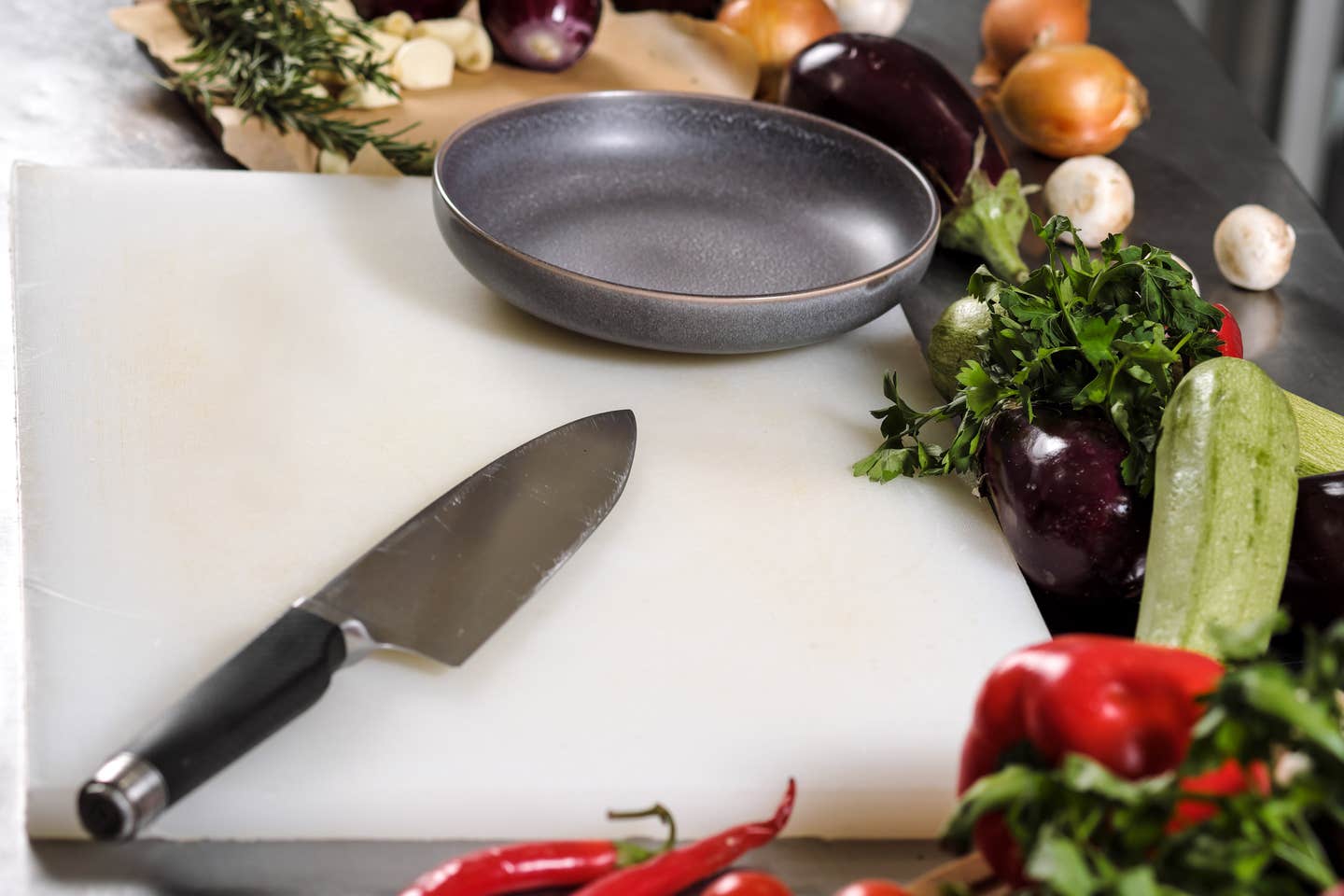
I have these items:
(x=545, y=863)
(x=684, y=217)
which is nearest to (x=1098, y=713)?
(x=545, y=863)

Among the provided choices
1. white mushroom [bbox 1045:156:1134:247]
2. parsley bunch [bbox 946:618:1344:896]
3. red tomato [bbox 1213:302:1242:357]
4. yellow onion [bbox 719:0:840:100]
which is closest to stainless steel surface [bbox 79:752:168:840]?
parsley bunch [bbox 946:618:1344:896]

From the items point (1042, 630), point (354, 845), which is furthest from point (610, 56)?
point (354, 845)

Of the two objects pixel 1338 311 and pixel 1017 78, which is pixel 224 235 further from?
pixel 1338 311

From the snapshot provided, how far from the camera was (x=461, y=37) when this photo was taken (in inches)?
65.4

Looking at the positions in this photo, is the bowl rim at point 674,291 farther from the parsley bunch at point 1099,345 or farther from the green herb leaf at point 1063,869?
the green herb leaf at point 1063,869

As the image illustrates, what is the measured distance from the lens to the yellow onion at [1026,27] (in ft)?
5.97

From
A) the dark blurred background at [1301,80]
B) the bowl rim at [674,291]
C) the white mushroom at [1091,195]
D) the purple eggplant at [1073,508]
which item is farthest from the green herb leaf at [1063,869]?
the dark blurred background at [1301,80]

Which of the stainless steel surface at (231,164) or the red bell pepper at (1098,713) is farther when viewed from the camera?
the stainless steel surface at (231,164)

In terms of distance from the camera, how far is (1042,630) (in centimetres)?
95

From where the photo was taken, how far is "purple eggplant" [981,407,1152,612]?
913 mm

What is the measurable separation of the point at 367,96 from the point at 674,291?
0.58 metres

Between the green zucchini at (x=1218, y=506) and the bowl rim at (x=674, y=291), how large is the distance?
32cm

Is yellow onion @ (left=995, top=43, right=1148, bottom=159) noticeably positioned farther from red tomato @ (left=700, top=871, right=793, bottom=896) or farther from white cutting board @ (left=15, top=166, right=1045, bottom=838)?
red tomato @ (left=700, top=871, right=793, bottom=896)

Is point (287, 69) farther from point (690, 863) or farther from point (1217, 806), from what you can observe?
point (1217, 806)
